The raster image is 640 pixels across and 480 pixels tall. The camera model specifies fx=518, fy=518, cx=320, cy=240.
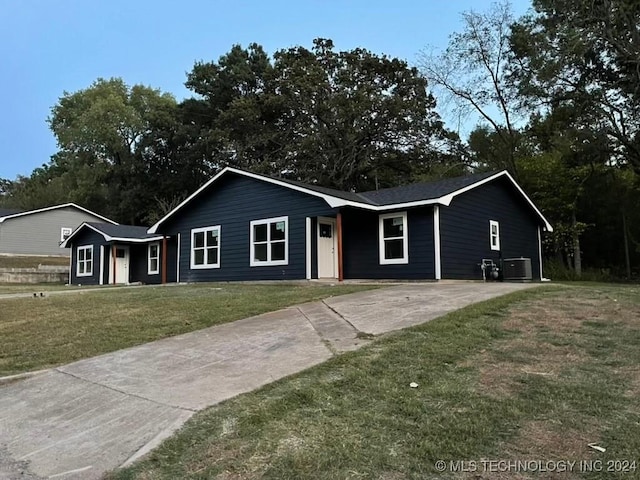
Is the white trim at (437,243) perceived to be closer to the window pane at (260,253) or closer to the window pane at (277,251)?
the window pane at (277,251)

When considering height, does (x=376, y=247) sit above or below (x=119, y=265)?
above

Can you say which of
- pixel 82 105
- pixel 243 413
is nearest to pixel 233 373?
pixel 243 413

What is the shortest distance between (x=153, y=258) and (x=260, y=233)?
8.59 meters

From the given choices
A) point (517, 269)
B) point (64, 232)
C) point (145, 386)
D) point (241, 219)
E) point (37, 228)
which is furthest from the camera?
point (64, 232)

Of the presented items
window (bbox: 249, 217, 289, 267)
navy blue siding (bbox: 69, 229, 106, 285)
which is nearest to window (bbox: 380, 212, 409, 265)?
window (bbox: 249, 217, 289, 267)

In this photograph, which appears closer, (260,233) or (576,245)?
(260,233)

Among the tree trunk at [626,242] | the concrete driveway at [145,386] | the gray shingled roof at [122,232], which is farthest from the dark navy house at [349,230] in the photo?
the tree trunk at [626,242]

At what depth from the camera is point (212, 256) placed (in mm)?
19062

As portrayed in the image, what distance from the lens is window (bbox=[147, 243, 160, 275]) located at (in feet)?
77.1

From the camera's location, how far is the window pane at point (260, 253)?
17.2 m

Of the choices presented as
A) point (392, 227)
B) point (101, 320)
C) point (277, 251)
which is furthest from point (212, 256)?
point (101, 320)

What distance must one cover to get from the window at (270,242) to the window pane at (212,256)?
205 cm

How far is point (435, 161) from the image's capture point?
105 ft

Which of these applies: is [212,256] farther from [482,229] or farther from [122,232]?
[482,229]
